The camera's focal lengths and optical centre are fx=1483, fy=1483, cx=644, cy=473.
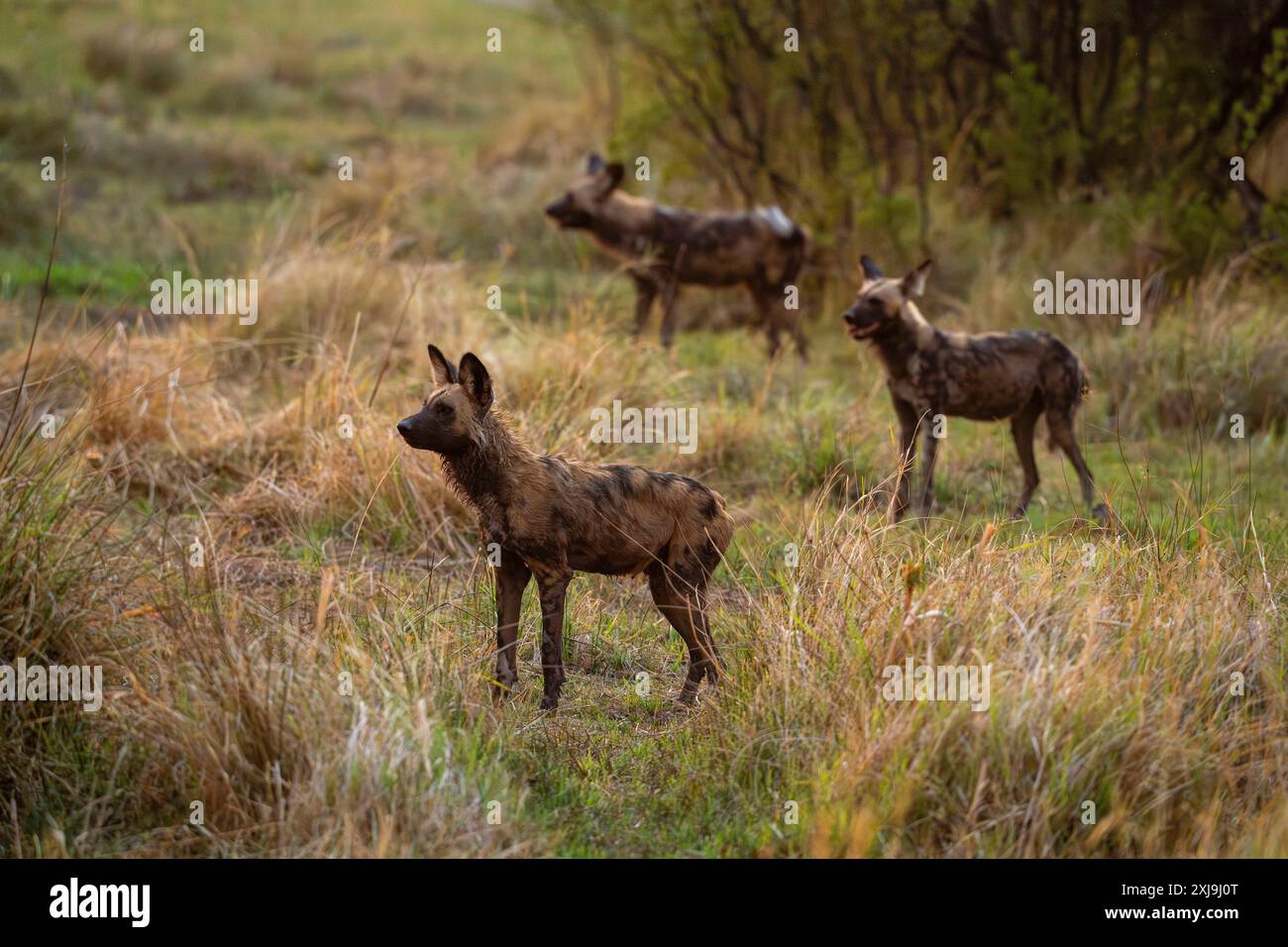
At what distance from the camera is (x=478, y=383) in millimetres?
4645

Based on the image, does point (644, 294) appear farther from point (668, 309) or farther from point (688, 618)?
point (688, 618)

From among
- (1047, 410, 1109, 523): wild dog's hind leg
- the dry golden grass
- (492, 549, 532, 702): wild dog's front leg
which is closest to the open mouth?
(1047, 410, 1109, 523): wild dog's hind leg

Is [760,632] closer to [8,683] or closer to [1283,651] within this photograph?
[1283,651]

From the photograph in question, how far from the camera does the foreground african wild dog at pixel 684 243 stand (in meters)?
10.8

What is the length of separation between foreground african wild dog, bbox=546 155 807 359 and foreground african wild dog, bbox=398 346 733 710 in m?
5.82

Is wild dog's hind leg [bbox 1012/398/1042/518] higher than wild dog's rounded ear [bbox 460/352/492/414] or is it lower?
lower

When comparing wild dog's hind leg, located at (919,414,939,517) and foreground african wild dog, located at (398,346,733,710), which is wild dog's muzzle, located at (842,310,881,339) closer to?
wild dog's hind leg, located at (919,414,939,517)

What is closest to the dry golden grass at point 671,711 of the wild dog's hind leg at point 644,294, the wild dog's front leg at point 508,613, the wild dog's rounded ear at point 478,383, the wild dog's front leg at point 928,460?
the wild dog's front leg at point 508,613

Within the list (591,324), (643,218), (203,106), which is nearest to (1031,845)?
(591,324)

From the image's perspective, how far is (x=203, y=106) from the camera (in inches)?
→ 803

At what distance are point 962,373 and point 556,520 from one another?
3.25m

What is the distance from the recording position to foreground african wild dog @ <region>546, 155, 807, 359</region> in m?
10.8

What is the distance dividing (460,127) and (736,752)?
18.9 metres

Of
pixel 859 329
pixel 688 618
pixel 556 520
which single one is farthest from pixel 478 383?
pixel 859 329
